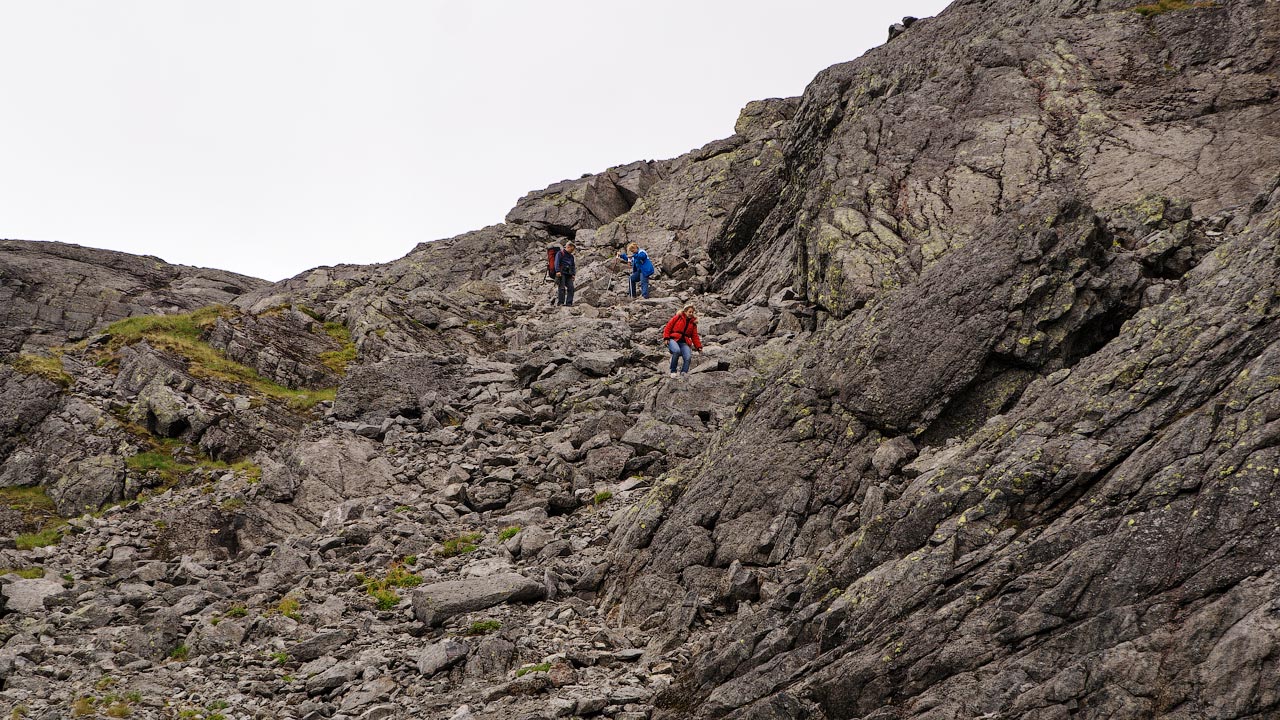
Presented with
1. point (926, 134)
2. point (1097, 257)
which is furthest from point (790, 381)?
point (926, 134)

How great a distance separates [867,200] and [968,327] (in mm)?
12007

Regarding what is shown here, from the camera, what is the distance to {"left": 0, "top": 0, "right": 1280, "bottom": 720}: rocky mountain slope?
1116 cm

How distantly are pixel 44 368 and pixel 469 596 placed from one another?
979 inches

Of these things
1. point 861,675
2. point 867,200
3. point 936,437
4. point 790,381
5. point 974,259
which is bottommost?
point 861,675

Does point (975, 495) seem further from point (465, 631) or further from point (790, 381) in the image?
point (465, 631)

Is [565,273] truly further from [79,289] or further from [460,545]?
[79,289]

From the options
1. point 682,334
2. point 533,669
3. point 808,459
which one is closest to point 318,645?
point 533,669

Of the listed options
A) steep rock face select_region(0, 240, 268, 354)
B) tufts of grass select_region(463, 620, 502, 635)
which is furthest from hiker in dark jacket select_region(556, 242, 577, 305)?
tufts of grass select_region(463, 620, 502, 635)

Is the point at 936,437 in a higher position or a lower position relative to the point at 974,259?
lower

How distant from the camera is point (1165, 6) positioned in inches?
1240

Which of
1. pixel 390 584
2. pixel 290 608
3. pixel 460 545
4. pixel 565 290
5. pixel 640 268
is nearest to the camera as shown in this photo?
pixel 290 608

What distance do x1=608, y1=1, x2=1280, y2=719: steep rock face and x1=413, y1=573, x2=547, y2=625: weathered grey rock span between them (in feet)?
6.36

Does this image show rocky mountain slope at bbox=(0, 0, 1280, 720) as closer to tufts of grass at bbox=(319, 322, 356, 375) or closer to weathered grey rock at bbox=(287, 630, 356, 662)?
weathered grey rock at bbox=(287, 630, 356, 662)

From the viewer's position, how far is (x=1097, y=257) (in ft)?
60.6
